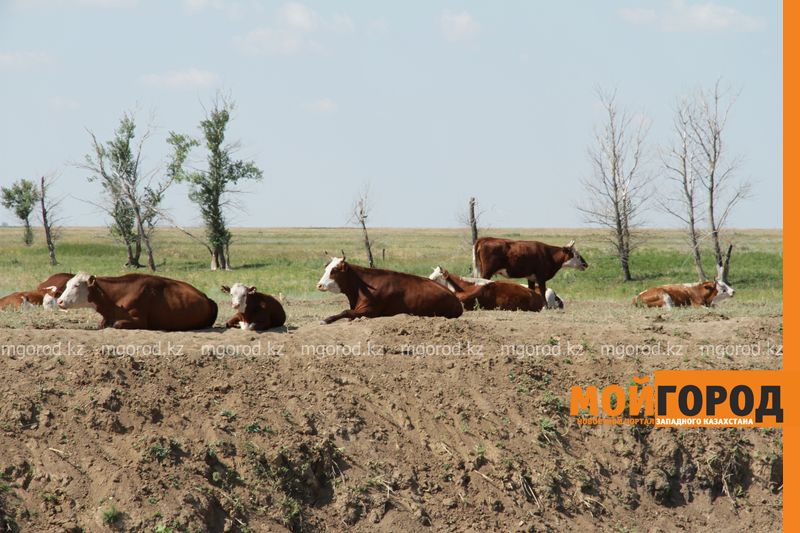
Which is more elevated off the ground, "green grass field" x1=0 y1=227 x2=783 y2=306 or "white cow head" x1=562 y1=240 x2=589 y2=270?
"white cow head" x1=562 y1=240 x2=589 y2=270

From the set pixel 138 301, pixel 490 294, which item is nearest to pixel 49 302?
pixel 138 301

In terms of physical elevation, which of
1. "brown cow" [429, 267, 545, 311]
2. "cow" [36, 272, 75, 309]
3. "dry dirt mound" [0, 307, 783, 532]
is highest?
"cow" [36, 272, 75, 309]

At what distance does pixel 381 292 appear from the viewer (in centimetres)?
1652

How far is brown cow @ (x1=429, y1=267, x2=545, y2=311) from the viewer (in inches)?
774

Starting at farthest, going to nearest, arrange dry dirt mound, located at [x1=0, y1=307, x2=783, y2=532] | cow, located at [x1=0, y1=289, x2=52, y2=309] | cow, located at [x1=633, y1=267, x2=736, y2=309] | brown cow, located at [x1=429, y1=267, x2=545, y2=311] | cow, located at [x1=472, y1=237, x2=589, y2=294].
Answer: cow, located at [x1=472, y1=237, x2=589, y2=294]
cow, located at [x1=633, y1=267, x2=736, y2=309]
brown cow, located at [x1=429, y1=267, x2=545, y2=311]
cow, located at [x1=0, y1=289, x2=52, y2=309]
dry dirt mound, located at [x1=0, y1=307, x2=783, y2=532]

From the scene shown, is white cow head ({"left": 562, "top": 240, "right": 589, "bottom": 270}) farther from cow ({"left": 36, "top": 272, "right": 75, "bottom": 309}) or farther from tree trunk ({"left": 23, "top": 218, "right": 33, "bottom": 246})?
tree trunk ({"left": 23, "top": 218, "right": 33, "bottom": 246})

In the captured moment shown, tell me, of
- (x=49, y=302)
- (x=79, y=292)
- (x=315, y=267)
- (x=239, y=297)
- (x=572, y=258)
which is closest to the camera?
(x=79, y=292)

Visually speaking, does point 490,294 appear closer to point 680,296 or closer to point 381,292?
point 381,292

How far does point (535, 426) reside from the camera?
12969mm

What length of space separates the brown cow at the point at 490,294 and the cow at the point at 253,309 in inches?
209

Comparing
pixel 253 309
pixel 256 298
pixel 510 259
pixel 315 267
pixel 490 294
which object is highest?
pixel 510 259

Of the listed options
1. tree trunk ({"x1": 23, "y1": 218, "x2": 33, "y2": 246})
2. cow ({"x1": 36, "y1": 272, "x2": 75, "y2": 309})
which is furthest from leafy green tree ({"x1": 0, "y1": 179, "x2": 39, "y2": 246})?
cow ({"x1": 36, "y1": 272, "x2": 75, "y2": 309})

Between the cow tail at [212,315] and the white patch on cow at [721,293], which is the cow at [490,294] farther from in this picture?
the white patch on cow at [721,293]

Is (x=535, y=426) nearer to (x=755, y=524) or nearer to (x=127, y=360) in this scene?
(x=755, y=524)
